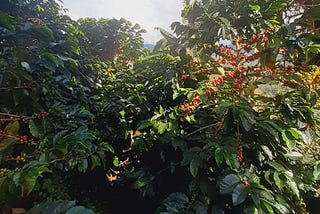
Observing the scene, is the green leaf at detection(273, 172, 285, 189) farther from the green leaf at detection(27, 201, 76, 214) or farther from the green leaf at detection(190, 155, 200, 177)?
the green leaf at detection(27, 201, 76, 214)

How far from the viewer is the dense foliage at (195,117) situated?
3.74 ft

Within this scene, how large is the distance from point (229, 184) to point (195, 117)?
1.77 feet

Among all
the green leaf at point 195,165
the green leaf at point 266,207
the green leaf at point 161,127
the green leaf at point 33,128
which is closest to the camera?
the green leaf at point 266,207

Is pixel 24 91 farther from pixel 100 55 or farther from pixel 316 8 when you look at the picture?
pixel 100 55

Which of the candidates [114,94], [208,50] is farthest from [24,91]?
[208,50]

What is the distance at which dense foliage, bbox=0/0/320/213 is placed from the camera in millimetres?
1140

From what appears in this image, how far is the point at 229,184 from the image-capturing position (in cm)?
110

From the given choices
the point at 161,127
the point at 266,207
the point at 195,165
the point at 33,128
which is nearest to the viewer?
the point at 266,207

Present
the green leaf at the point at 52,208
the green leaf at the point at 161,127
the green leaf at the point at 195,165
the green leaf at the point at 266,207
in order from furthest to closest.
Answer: the green leaf at the point at 161,127
the green leaf at the point at 195,165
the green leaf at the point at 266,207
the green leaf at the point at 52,208

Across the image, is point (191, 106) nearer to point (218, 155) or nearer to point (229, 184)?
point (218, 155)

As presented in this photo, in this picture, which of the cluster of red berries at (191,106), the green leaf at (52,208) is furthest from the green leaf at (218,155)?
the green leaf at (52,208)

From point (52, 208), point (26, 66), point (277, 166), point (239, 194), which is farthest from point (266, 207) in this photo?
point (26, 66)

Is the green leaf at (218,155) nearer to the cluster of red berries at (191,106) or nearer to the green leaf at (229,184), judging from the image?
the green leaf at (229,184)

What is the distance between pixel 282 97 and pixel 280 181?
43 cm
